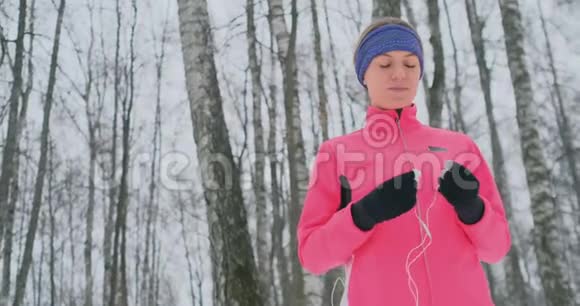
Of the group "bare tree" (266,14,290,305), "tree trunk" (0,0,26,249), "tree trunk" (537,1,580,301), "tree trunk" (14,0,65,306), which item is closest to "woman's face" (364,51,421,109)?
"tree trunk" (0,0,26,249)

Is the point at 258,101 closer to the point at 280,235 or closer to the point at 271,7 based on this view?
the point at 271,7

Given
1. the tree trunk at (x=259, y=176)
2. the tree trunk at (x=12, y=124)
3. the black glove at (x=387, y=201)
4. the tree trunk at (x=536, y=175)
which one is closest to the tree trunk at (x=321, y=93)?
the tree trunk at (x=259, y=176)

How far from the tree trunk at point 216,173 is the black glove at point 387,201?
7.81ft

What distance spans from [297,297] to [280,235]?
768 cm

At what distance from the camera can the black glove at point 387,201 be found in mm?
1204

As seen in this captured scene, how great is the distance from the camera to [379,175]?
4.90 ft

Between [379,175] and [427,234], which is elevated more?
[379,175]

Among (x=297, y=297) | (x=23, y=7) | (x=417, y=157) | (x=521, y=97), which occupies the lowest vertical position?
(x=297, y=297)

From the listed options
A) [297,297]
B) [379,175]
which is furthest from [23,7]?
[379,175]

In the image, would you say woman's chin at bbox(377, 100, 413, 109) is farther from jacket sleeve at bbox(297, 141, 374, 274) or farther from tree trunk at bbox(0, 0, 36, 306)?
tree trunk at bbox(0, 0, 36, 306)

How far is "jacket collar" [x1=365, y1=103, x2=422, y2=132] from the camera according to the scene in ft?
5.21

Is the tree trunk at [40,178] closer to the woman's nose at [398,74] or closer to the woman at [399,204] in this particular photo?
the woman at [399,204]

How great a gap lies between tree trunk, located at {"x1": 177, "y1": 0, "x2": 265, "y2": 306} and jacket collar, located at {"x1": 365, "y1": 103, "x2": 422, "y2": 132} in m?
2.20

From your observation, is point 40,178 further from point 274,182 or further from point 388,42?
A: point 388,42
